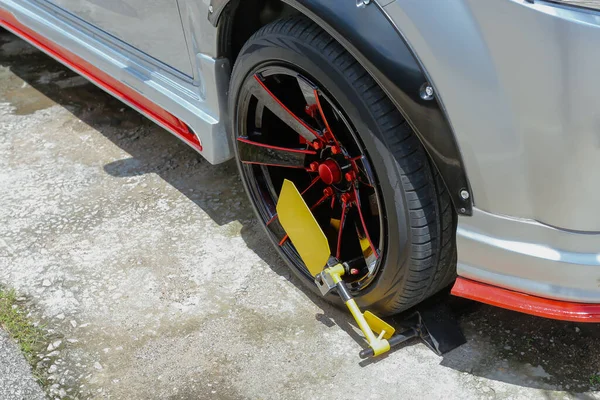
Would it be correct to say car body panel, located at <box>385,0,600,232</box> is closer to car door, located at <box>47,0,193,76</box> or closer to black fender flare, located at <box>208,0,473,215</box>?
black fender flare, located at <box>208,0,473,215</box>

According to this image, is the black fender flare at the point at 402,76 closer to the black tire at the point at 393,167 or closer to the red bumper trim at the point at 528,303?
the black tire at the point at 393,167

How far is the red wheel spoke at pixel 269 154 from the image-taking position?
7.39ft

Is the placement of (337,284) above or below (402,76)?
below

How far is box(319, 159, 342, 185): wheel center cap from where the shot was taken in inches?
83.6

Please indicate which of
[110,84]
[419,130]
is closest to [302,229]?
[419,130]

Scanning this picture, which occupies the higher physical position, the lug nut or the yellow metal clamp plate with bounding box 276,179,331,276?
the lug nut

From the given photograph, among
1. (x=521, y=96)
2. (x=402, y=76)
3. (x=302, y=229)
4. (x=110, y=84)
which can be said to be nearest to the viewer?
(x=521, y=96)

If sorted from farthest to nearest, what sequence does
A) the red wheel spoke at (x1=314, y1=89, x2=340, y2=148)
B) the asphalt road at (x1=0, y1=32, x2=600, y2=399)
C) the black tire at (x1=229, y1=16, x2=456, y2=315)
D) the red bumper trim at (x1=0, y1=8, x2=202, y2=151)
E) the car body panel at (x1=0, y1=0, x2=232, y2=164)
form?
the red bumper trim at (x1=0, y1=8, x2=202, y2=151) → the car body panel at (x1=0, y1=0, x2=232, y2=164) → the asphalt road at (x1=0, y1=32, x2=600, y2=399) → the red wheel spoke at (x1=314, y1=89, x2=340, y2=148) → the black tire at (x1=229, y1=16, x2=456, y2=315)

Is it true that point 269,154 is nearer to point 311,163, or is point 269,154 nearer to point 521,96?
point 311,163

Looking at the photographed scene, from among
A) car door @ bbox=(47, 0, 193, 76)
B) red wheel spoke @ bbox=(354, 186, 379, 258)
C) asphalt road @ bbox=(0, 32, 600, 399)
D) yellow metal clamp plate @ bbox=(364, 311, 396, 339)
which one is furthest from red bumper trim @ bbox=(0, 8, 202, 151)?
yellow metal clamp plate @ bbox=(364, 311, 396, 339)

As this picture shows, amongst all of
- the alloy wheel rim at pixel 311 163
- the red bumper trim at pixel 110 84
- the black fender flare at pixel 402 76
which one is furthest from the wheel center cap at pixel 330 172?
the red bumper trim at pixel 110 84

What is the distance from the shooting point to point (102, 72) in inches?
123

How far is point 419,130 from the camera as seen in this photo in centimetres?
173

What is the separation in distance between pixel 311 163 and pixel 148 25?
93 centimetres
